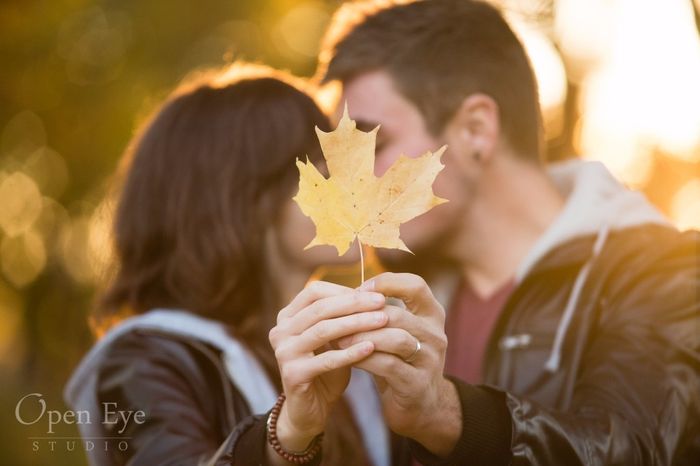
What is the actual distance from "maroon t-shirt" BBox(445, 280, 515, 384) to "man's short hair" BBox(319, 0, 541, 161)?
22.8 inches

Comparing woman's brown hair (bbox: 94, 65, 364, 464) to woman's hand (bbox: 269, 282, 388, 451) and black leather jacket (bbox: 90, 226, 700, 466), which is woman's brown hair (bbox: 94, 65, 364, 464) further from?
woman's hand (bbox: 269, 282, 388, 451)

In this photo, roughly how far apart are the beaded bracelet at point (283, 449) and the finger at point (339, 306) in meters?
0.27

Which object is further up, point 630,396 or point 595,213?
point 595,213

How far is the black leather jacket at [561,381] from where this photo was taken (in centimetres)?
176

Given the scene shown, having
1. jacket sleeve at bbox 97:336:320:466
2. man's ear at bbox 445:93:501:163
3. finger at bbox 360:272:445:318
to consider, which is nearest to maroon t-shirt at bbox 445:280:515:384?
man's ear at bbox 445:93:501:163

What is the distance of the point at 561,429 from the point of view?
1.79 metres

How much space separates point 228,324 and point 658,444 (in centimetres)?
132

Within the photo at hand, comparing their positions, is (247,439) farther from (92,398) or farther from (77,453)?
(77,453)

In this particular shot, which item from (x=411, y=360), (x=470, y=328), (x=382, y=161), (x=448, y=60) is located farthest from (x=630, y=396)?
(x=448, y=60)

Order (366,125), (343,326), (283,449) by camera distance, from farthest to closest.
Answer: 1. (366,125)
2. (283,449)
3. (343,326)

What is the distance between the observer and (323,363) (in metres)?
1.45

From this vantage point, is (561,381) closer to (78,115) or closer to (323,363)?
(323,363)

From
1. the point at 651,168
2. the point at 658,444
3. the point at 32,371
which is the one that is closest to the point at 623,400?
the point at 658,444

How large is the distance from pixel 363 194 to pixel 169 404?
3.09ft
